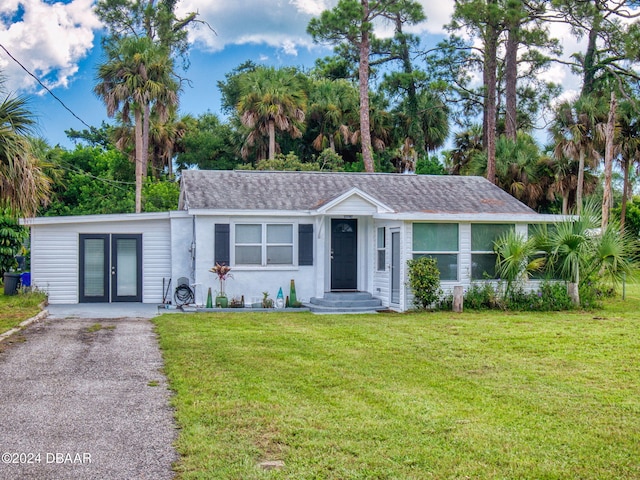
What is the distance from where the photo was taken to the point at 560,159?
28.3 meters

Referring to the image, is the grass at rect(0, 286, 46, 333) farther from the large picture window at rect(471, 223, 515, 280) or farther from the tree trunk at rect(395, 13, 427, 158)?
the tree trunk at rect(395, 13, 427, 158)

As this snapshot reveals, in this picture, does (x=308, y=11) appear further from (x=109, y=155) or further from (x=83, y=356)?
(x=83, y=356)

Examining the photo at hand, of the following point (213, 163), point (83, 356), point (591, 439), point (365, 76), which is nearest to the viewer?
point (591, 439)

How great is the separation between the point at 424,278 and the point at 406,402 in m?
9.03

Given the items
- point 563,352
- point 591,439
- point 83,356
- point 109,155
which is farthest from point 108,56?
point 591,439

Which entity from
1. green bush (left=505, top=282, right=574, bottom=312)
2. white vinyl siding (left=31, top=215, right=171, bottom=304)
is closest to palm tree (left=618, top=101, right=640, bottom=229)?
green bush (left=505, top=282, right=574, bottom=312)

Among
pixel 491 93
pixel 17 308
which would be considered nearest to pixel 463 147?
pixel 491 93

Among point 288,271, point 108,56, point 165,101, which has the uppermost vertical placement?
point 108,56

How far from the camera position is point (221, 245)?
16.9 meters

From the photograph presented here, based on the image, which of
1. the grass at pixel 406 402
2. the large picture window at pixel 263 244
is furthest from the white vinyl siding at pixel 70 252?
the grass at pixel 406 402

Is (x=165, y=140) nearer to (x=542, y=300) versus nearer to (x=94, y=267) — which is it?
(x=94, y=267)

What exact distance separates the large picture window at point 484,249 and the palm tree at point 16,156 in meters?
10.1

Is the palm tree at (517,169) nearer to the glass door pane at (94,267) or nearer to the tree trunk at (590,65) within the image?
the tree trunk at (590,65)

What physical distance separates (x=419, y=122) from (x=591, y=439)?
101 ft
